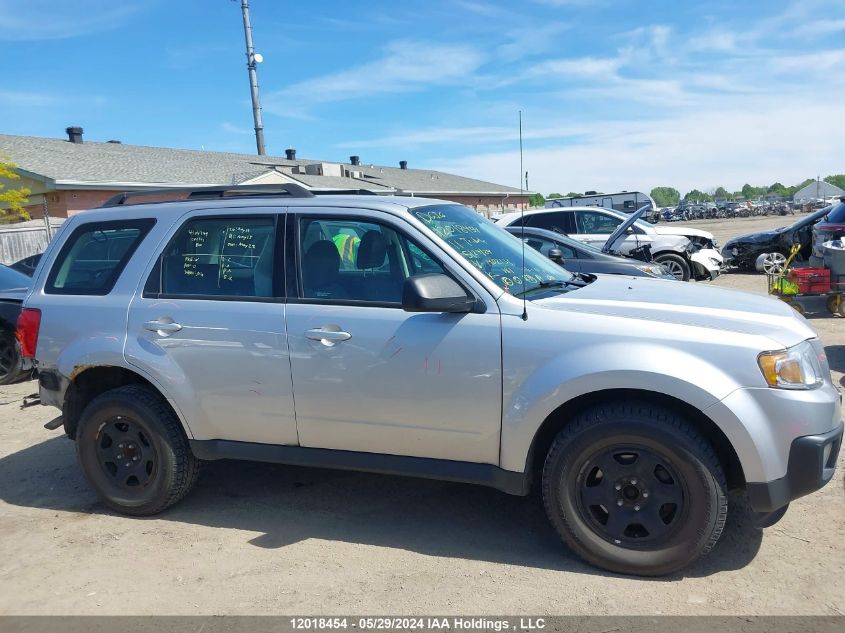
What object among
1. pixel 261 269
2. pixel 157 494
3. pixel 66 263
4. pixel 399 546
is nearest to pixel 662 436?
pixel 399 546

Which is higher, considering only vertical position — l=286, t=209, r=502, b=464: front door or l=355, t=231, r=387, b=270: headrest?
l=355, t=231, r=387, b=270: headrest

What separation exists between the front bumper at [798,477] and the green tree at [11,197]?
22361 millimetres

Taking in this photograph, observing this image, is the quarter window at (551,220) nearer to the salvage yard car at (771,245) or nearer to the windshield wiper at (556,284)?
the salvage yard car at (771,245)

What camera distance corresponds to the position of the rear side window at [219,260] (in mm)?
4043

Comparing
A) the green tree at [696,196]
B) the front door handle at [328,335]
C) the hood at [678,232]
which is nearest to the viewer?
the front door handle at [328,335]

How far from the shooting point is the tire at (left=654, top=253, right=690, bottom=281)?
14.1 meters

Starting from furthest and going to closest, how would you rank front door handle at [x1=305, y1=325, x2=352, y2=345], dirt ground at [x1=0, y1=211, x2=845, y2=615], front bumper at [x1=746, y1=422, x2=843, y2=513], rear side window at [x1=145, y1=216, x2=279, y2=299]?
rear side window at [x1=145, y1=216, x2=279, y2=299] < front door handle at [x1=305, y1=325, x2=352, y2=345] < dirt ground at [x1=0, y1=211, x2=845, y2=615] < front bumper at [x1=746, y1=422, x2=843, y2=513]

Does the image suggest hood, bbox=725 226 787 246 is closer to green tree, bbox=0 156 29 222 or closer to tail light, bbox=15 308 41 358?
tail light, bbox=15 308 41 358

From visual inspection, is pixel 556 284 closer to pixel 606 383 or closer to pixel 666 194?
pixel 606 383

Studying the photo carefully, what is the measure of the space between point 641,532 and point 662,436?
55 centimetres

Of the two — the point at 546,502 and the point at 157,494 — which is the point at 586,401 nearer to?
the point at 546,502

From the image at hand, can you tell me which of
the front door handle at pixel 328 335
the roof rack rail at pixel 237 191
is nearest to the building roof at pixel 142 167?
the roof rack rail at pixel 237 191

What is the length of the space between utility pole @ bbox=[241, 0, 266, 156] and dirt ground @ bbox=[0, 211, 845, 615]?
127 ft

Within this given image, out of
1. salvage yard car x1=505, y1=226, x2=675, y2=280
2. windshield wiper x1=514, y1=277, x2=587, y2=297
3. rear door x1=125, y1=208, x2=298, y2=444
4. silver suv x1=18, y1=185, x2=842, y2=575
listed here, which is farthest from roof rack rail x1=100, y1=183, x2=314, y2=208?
salvage yard car x1=505, y1=226, x2=675, y2=280
